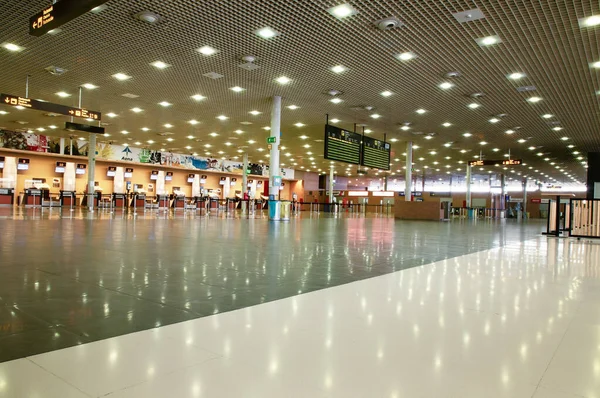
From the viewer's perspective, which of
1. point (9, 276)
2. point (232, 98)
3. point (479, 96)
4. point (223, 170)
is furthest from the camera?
point (223, 170)

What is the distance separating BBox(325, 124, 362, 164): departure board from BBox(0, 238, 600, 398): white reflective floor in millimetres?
12303

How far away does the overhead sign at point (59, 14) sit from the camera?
512cm

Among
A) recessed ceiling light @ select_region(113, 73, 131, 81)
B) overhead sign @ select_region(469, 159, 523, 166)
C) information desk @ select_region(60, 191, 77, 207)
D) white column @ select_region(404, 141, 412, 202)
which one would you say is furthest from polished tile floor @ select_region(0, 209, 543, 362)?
information desk @ select_region(60, 191, 77, 207)

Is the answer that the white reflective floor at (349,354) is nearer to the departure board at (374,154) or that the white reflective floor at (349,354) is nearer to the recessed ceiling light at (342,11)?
the recessed ceiling light at (342,11)

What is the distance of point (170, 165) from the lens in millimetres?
30594

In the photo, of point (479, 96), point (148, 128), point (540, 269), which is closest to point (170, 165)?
point (148, 128)

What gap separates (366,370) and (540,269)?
4073mm

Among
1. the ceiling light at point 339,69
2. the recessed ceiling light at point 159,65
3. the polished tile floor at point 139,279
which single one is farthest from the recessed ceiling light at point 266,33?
the polished tile floor at point 139,279

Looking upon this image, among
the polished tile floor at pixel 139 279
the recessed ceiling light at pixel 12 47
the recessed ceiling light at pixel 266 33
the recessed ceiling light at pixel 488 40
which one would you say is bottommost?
the polished tile floor at pixel 139 279

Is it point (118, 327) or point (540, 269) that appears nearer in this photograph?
point (118, 327)

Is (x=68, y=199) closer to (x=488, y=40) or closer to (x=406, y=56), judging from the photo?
(x=406, y=56)

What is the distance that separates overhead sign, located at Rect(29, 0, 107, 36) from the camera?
512cm

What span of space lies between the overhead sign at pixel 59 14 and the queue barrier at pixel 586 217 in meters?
12.1

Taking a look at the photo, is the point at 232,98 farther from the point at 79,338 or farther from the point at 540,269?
the point at 79,338
